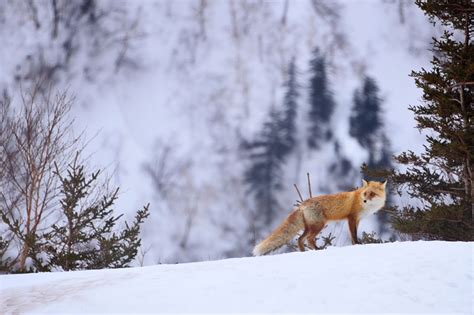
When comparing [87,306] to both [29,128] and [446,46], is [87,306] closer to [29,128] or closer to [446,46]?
[29,128]

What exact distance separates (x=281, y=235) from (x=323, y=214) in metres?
0.84

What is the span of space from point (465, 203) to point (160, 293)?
11.8m

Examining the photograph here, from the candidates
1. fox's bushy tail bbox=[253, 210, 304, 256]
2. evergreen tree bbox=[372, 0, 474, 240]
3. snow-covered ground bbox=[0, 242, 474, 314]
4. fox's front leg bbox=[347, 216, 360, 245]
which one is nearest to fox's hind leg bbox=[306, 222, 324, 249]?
fox's bushy tail bbox=[253, 210, 304, 256]

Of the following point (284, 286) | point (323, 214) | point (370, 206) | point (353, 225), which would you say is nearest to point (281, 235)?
point (323, 214)

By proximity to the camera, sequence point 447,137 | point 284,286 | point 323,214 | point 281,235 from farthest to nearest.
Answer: point 447,137 < point 281,235 < point 323,214 < point 284,286

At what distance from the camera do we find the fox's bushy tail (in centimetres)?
725

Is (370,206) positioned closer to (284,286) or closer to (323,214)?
(323,214)

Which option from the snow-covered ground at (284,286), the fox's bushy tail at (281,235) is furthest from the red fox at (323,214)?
the snow-covered ground at (284,286)

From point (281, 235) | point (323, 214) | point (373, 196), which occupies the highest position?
point (373, 196)

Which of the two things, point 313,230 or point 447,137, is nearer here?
point 313,230

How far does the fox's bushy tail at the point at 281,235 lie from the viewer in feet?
23.8

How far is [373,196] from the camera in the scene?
7.18 meters

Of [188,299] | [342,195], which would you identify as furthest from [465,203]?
[188,299]

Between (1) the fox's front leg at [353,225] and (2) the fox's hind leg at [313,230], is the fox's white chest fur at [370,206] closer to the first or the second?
(1) the fox's front leg at [353,225]
